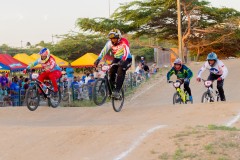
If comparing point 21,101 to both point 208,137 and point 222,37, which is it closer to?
point 208,137

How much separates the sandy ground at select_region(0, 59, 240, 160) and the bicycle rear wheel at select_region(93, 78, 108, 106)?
53 cm

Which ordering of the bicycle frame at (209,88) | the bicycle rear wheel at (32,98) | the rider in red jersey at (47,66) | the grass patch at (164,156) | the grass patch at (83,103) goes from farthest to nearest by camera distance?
the grass patch at (83,103) < the bicycle frame at (209,88) < the rider in red jersey at (47,66) < the bicycle rear wheel at (32,98) < the grass patch at (164,156)

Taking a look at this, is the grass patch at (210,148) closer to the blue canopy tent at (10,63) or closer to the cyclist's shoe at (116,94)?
the cyclist's shoe at (116,94)

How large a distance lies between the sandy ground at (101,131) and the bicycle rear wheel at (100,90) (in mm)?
531

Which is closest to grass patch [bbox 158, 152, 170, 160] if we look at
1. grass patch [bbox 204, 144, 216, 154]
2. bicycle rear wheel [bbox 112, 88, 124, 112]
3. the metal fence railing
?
grass patch [bbox 204, 144, 216, 154]

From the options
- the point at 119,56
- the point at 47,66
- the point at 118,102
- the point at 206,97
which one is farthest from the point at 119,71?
the point at 206,97

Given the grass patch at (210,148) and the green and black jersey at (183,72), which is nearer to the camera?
the grass patch at (210,148)

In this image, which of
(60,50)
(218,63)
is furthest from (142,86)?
(60,50)

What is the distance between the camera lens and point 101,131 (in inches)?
307

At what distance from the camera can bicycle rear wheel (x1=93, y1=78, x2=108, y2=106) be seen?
11.0 metres

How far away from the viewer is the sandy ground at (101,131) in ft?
22.1

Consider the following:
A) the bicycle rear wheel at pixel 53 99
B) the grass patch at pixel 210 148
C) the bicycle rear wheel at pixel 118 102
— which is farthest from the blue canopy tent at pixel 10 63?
the grass patch at pixel 210 148

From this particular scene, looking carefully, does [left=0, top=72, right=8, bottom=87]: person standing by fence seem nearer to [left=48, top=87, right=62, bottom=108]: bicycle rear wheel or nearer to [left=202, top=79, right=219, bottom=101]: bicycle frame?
[left=48, top=87, right=62, bottom=108]: bicycle rear wheel

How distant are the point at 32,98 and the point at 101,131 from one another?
16.6ft
